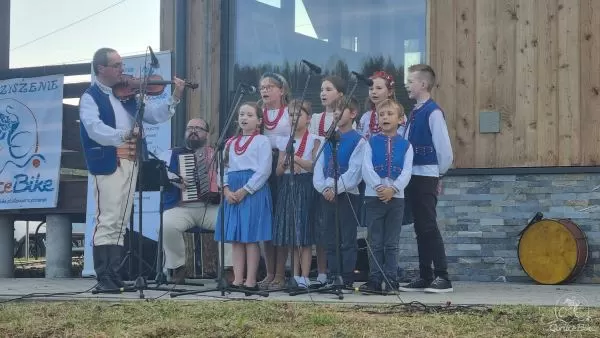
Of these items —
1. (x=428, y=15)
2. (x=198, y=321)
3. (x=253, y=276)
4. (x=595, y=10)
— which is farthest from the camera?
(x=428, y=15)

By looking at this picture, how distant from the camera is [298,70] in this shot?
397 inches

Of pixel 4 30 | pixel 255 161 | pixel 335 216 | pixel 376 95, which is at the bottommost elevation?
pixel 335 216

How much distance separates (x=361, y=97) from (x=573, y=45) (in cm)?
201

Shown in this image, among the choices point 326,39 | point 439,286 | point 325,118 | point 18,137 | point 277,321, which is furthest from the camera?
point 18,137

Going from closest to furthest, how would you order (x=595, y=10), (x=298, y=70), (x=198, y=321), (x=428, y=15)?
1. (x=198, y=321)
2. (x=595, y=10)
3. (x=428, y=15)
4. (x=298, y=70)

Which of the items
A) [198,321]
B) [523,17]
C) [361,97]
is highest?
[523,17]

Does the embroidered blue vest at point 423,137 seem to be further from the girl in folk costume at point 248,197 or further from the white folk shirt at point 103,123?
the white folk shirt at point 103,123

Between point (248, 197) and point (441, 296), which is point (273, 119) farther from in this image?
point (441, 296)

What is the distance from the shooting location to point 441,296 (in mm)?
6895

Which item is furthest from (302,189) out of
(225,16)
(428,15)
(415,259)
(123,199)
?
(225,16)

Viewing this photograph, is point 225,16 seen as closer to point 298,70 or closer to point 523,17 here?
point 298,70

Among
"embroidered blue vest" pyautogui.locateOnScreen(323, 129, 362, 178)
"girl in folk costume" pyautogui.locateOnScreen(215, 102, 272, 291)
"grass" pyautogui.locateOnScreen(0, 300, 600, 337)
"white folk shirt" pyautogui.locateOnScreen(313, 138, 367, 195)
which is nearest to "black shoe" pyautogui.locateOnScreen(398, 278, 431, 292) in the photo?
"white folk shirt" pyautogui.locateOnScreen(313, 138, 367, 195)

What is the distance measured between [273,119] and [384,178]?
1.19 meters

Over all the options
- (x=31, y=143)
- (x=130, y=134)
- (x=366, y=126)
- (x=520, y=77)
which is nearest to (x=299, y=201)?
(x=366, y=126)
